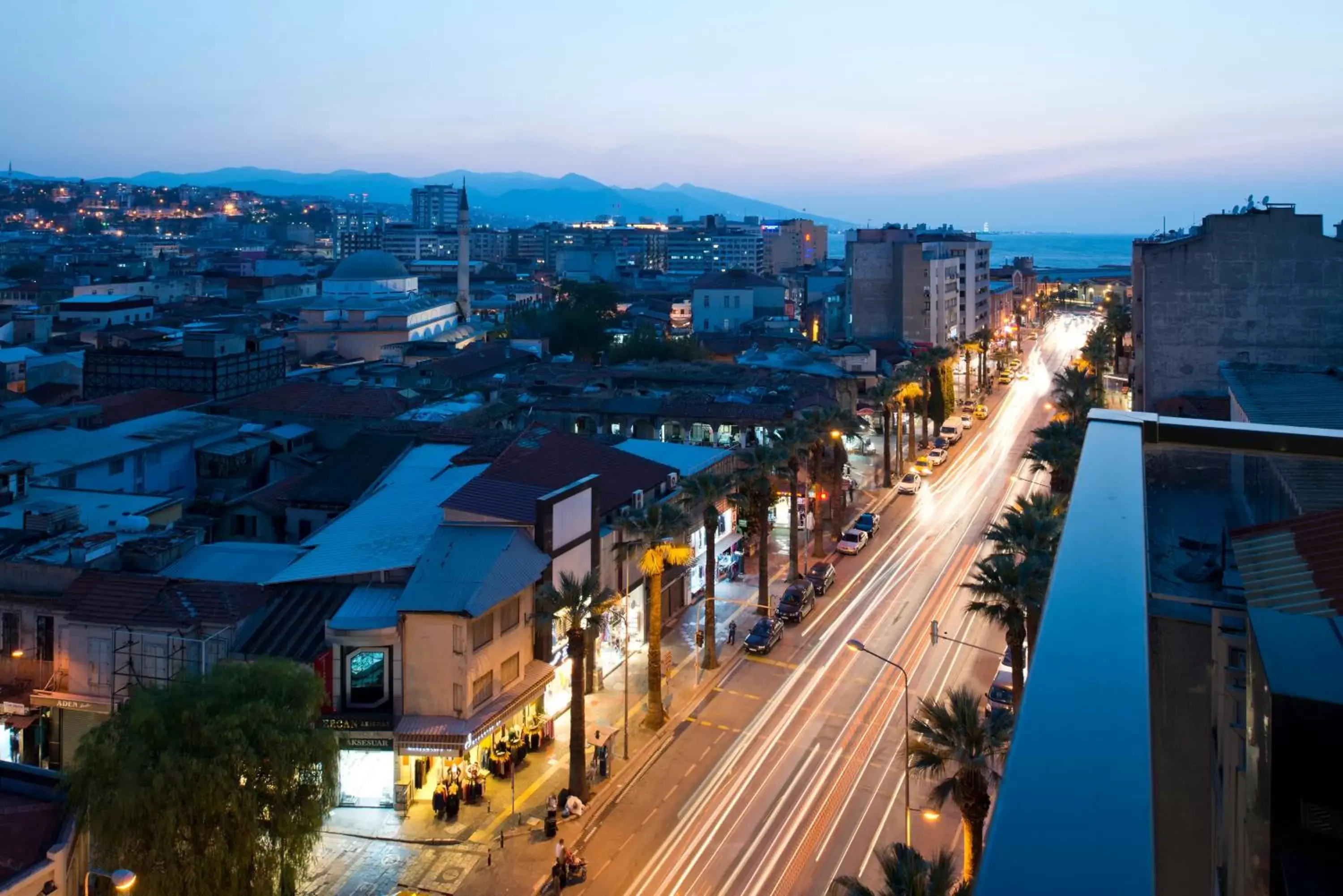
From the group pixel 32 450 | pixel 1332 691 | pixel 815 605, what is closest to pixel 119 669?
pixel 32 450

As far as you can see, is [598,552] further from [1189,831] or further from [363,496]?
[1189,831]

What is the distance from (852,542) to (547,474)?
1824cm

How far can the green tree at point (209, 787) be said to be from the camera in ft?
59.1

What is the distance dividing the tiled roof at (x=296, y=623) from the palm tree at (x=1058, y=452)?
21.3 m

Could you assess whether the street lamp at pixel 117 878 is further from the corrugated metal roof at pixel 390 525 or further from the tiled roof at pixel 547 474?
the tiled roof at pixel 547 474

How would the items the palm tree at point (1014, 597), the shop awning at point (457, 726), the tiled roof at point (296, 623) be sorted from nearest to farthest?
1. the palm tree at point (1014, 597)
2. the shop awning at point (457, 726)
3. the tiled roof at point (296, 623)

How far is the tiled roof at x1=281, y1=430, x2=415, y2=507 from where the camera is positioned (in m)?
38.2

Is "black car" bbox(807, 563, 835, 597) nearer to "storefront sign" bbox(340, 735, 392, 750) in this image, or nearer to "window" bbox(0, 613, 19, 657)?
"storefront sign" bbox(340, 735, 392, 750)

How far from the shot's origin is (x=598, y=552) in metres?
34.0

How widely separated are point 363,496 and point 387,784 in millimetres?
12910

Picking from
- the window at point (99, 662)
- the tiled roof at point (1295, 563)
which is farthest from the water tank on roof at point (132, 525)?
the tiled roof at point (1295, 563)

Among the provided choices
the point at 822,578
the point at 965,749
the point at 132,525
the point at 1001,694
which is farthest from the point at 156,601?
the point at 822,578

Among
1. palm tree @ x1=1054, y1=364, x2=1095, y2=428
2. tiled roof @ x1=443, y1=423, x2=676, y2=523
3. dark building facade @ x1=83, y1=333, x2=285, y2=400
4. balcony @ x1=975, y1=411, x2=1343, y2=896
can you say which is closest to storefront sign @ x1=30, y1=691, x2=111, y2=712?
tiled roof @ x1=443, y1=423, x2=676, y2=523

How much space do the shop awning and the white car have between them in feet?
73.1
